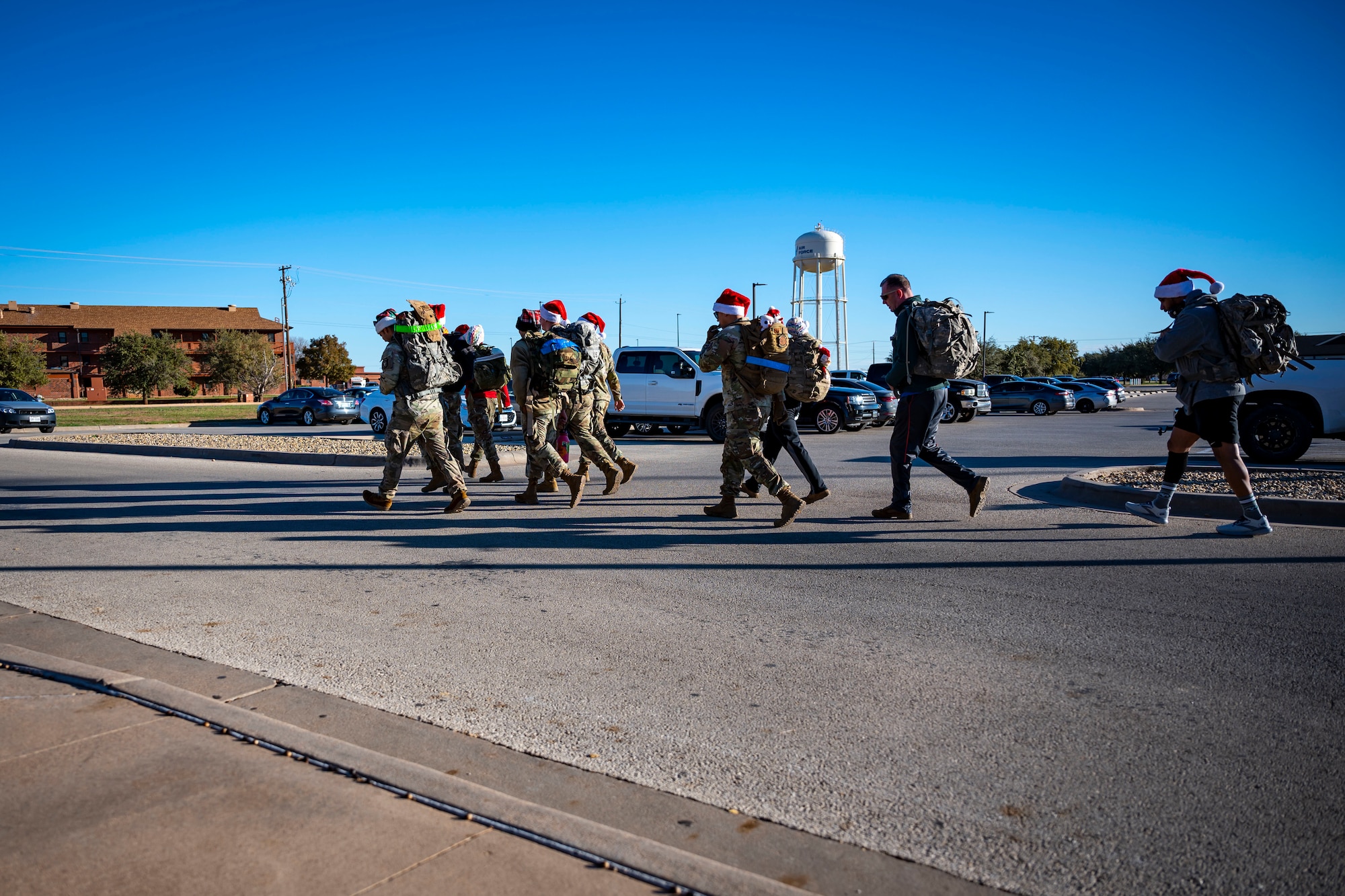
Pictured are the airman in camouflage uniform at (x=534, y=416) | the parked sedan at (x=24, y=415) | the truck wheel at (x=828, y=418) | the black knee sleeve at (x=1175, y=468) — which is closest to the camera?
the black knee sleeve at (x=1175, y=468)

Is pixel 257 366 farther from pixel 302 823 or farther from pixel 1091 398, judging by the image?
pixel 302 823

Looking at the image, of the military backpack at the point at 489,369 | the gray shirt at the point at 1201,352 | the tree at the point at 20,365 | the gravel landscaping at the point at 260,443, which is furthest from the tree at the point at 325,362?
the gray shirt at the point at 1201,352

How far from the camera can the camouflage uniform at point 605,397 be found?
31.1 ft

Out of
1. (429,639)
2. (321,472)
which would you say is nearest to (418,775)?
(429,639)

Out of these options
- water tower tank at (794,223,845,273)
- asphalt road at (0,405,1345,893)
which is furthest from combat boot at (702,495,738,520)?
water tower tank at (794,223,845,273)

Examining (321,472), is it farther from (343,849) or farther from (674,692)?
(343,849)

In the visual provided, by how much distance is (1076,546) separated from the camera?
625 cm

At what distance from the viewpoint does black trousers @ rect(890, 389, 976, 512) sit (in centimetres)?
716

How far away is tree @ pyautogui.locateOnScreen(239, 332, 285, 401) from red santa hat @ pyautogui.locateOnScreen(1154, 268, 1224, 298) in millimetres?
80703

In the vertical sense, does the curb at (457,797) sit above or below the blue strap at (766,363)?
below

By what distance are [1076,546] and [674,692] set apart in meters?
3.89

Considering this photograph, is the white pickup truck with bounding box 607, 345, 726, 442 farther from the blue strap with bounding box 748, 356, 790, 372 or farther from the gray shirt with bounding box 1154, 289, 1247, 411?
the gray shirt with bounding box 1154, 289, 1247, 411

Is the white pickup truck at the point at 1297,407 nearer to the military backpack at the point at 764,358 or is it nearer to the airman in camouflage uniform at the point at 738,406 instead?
the military backpack at the point at 764,358

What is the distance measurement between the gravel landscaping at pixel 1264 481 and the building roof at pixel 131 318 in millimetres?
102267
